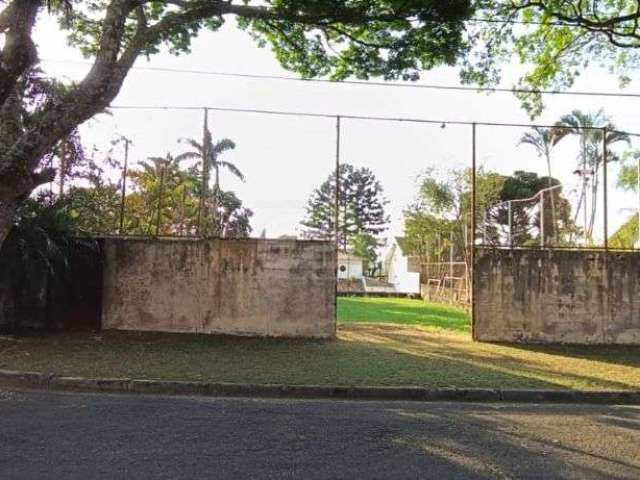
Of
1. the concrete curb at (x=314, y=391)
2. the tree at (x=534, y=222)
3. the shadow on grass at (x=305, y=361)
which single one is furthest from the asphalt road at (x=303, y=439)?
the tree at (x=534, y=222)

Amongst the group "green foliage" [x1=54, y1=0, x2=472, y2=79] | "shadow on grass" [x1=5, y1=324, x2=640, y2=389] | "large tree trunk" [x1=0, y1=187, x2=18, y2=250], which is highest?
"green foliage" [x1=54, y1=0, x2=472, y2=79]

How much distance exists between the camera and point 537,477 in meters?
4.42

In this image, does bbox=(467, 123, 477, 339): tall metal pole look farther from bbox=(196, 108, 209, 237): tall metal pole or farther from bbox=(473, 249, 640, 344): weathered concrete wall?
bbox=(196, 108, 209, 237): tall metal pole

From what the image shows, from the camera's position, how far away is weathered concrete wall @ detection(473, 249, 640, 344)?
11188 mm

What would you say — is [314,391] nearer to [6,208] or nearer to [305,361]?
[305,361]

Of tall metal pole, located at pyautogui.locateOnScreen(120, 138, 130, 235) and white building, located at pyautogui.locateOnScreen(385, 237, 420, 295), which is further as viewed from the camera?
white building, located at pyautogui.locateOnScreen(385, 237, 420, 295)

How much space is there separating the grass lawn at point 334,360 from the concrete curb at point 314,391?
0.77 ft

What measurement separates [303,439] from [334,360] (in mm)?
3921

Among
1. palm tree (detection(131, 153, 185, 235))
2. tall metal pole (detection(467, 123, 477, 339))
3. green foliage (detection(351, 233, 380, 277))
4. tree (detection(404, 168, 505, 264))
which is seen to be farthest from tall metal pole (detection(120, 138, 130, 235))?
green foliage (detection(351, 233, 380, 277))

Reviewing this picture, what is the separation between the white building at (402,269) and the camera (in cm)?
3500

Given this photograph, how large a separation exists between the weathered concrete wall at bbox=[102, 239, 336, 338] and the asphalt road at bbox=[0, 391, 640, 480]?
421cm

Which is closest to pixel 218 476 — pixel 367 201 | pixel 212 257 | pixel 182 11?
pixel 212 257

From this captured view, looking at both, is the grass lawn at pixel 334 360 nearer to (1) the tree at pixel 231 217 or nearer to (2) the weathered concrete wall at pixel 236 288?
(2) the weathered concrete wall at pixel 236 288

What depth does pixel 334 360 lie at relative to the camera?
916 centimetres
